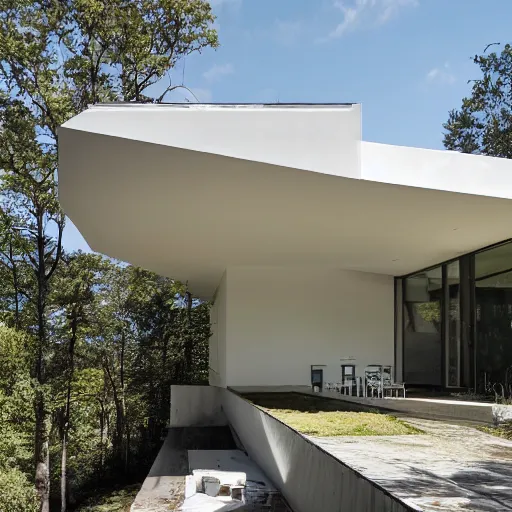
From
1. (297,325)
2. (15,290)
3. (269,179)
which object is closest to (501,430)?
(269,179)

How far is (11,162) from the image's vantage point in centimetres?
1711

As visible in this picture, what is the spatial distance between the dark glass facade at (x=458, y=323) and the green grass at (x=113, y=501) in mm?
6462

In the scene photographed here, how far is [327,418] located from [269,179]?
270 cm

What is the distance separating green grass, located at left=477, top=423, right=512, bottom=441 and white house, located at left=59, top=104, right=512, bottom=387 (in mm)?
2419

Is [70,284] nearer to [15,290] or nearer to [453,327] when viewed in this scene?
[15,290]

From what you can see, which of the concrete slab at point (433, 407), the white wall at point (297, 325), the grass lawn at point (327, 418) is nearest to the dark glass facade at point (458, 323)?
the white wall at point (297, 325)

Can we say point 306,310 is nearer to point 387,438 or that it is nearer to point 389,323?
point 389,323

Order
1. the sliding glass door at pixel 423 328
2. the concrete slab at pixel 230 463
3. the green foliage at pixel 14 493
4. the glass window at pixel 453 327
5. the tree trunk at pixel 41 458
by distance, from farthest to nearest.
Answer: the tree trunk at pixel 41 458, the green foliage at pixel 14 493, the sliding glass door at pixel 423 328, the glass window at pixel 453 327, the concrete slab at pixel 230 463

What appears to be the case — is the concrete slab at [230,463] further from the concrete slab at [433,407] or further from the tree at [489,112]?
the tree at [489,112]

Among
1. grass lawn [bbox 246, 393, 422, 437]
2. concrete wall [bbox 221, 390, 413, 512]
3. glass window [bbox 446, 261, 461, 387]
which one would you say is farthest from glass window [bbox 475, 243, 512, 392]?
concrete wall [bbox 221, 390, 413, 512]

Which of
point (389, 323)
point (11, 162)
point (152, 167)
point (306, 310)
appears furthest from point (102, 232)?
point (11, 162)

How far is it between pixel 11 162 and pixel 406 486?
16.6 m

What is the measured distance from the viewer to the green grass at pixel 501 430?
18.1 feet

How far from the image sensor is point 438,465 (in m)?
3.69
